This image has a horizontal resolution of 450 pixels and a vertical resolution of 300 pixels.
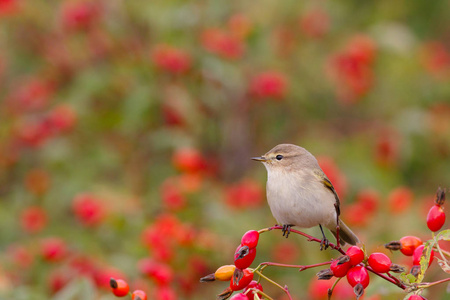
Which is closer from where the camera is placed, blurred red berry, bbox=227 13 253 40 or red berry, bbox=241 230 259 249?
red berry, bbox=241 230 259 249

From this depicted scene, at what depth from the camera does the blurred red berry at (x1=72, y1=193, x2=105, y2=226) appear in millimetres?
5152

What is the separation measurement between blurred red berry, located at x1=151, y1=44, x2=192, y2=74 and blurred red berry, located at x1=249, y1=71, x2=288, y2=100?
2.39ft

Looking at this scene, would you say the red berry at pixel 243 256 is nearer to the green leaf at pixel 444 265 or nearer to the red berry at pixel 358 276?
the red berry at pixel 358 276

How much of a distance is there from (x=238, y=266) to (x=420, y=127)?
4.16 metres

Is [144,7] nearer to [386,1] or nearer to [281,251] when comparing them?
[281,251]

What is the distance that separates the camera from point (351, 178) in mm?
5922

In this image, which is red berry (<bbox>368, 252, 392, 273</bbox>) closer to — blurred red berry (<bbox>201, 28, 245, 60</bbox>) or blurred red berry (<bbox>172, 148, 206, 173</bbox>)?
blurred red berry (<bbox>172, 148, 206, 173</bbox>)

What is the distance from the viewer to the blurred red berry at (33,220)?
5.78m

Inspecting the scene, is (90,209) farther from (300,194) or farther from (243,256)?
(243,256)

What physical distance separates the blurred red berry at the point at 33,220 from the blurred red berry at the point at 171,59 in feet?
5.61

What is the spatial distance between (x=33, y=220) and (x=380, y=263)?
4.12 metres

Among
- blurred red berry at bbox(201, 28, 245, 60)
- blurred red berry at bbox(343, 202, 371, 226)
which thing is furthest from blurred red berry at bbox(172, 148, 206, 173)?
blurred red berry at bbox(343, 202, 371, 226)

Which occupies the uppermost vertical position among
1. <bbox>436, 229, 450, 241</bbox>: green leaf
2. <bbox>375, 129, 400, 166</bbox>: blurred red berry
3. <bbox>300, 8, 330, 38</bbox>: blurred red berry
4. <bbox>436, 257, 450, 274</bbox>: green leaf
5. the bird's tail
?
<bbox>300, 8, 330, 38</bbox>: blurred red berry

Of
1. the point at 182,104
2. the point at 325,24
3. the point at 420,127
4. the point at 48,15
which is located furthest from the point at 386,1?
the point at 48,15
